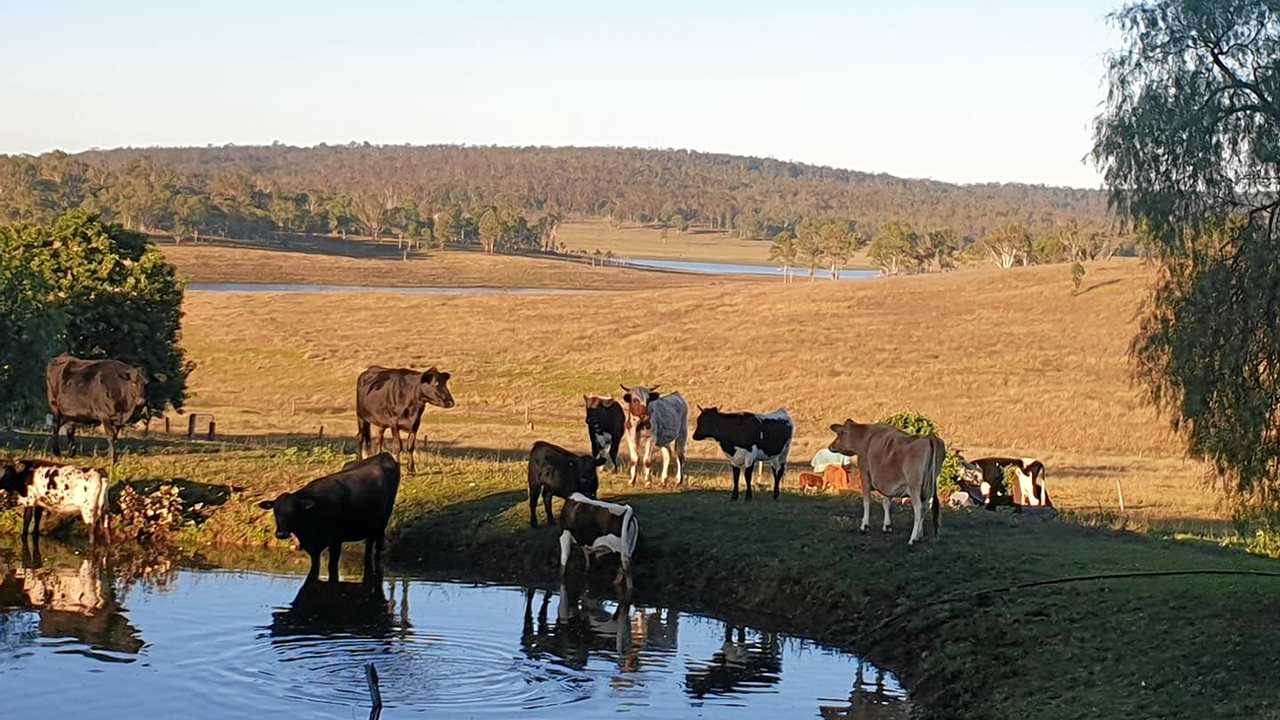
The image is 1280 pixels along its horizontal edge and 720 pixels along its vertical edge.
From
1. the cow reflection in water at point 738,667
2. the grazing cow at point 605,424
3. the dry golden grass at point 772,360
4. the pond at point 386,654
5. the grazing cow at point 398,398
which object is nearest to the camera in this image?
the pond at point 386,654

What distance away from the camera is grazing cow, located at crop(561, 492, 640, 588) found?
24.0 metres

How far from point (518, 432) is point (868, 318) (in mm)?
46757

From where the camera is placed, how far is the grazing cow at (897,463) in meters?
22.6

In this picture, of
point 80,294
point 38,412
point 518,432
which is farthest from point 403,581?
point 518,432

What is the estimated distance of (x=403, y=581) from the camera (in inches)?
976

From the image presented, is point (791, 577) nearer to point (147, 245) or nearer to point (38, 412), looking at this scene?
point (38, 412)

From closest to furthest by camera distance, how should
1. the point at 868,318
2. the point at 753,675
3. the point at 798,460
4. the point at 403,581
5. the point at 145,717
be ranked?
the point at 145,717
the point at 753,675
the point at 403,581
the point at 798,460
the point at 868,318

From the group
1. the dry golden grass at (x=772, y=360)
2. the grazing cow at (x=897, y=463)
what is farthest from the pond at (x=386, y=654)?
the dry golden grass at (x=772, y=360)

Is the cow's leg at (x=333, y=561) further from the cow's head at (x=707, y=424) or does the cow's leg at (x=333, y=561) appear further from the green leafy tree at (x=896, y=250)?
the green leafy tree at (x=896, y=250)

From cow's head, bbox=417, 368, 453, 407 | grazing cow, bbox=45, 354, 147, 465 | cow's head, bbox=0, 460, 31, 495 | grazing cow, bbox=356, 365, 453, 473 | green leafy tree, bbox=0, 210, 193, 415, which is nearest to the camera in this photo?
cow's head, bbox=0, 460, 31, 495

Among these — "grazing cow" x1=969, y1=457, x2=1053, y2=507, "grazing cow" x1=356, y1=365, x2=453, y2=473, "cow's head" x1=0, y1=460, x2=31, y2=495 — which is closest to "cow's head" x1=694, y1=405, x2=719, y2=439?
"grazing cow" x1=356, y1=365, x2=453, y2=473

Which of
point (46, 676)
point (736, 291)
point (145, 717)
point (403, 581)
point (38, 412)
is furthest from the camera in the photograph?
point (736, 291)

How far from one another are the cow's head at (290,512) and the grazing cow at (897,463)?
863cm

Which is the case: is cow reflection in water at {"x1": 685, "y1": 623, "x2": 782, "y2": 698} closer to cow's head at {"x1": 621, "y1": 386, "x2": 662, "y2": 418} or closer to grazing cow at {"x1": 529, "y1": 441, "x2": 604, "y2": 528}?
grazing cow at {"x1": 529, "y1": 441, "x2": 604, "y2": 528}
